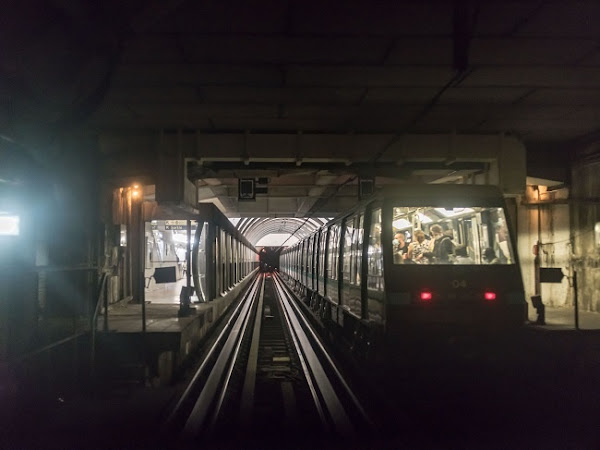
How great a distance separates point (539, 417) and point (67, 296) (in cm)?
680

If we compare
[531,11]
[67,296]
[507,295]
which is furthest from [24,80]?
[507,295]

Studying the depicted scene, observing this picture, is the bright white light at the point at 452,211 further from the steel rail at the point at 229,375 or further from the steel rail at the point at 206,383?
the steel rail at the point at 206,383

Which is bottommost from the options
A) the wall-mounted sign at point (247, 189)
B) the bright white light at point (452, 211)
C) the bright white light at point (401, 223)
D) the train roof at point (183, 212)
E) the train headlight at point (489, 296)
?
the train headlight at point (489, 296)

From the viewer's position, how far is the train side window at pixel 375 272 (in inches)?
306

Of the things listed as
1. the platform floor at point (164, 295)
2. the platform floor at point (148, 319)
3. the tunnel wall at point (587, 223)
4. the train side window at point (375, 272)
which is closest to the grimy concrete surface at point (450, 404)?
the train side window at point (375, 272)

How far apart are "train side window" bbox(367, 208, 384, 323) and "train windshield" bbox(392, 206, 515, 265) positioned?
0.37 meters

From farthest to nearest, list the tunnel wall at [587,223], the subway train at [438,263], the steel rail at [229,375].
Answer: the tunnel wall at [587,223] → the subway train at [438,263] → the steel rail at [229,375]

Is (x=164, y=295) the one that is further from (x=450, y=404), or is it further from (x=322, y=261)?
(x=450, y=404)

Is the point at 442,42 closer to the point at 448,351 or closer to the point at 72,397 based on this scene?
the point at 448,351

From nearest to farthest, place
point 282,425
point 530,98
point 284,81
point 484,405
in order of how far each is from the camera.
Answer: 1. point 282,425
2. point 484,405
3. point 284,81
4. point 530,98

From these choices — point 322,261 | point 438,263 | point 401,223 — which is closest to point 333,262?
point 322,261

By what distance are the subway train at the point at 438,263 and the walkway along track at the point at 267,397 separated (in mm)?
1155

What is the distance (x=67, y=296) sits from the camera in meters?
8.65

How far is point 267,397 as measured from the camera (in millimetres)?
7711
